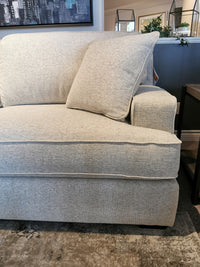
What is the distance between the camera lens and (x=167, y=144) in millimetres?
759

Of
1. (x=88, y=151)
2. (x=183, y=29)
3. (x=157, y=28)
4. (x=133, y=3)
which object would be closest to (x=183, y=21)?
(x=183, y=29)

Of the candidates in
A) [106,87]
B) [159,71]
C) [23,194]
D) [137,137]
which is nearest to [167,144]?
[137,137]

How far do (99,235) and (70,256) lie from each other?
0.16 metres

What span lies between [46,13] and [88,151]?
152 cm

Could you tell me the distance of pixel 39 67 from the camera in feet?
4.02

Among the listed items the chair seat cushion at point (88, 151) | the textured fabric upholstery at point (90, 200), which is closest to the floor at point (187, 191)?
the textured fabric upholstery at point (90, 200)

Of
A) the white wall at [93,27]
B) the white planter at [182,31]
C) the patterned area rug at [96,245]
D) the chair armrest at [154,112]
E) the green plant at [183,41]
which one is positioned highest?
the white wall at [93,27]

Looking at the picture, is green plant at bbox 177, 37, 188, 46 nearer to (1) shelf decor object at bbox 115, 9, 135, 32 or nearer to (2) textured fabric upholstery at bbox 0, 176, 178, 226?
(1) shelf decor object at bbox 115, 9, 135, 32

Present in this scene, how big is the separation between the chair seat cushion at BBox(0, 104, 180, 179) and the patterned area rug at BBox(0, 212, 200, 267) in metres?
0.32

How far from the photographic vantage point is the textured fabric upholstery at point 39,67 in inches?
48.2

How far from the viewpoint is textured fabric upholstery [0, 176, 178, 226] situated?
→ 84 cm

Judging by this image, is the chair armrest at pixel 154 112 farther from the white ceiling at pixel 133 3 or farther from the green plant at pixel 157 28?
the white ceiling at pixel 133 3

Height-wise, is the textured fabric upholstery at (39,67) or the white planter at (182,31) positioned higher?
the white planter at (182,31)

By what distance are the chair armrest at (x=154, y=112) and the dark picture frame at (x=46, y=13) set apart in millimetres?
1212
